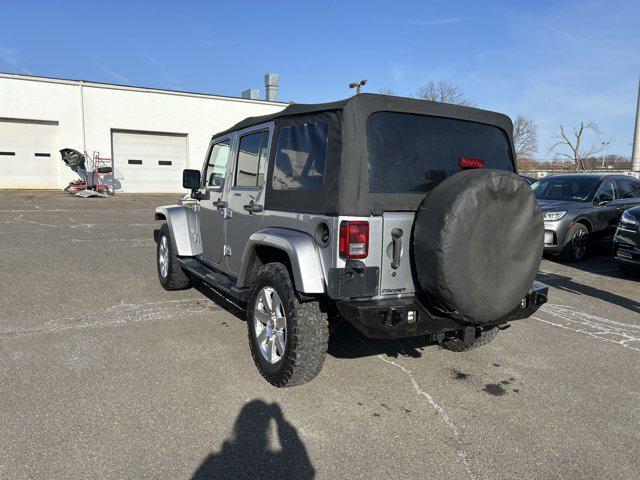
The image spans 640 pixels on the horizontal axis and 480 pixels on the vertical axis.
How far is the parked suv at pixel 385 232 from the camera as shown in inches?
116

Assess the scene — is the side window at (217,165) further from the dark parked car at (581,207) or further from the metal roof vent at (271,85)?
the metal roof vent at (271,85)

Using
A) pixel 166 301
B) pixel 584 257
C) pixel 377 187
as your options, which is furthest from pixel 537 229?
pixel 584 257

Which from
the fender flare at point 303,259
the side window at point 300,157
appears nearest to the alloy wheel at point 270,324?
the fender flare at point 303,259

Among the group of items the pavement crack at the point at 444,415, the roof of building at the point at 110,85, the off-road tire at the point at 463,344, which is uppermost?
the roof of building at the point at 110,85

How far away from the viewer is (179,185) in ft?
80.8

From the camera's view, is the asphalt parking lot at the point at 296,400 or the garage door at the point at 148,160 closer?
the asphalt parking lot at the point at 296,400

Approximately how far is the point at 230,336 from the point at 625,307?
4964 mm

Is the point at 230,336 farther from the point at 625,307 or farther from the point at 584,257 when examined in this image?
the point at 584,257

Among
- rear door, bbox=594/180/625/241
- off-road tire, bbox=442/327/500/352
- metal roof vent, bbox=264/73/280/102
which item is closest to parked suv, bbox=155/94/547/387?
off-road tire, bbox=442/327/500/352

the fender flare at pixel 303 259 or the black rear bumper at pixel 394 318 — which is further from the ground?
the fender flare at pixel 303 259

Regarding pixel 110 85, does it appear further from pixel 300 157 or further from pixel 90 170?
pixel 300 157

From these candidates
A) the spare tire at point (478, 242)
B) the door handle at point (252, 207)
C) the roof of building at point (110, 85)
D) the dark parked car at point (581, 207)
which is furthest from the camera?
the roof of building at point (110, 85)

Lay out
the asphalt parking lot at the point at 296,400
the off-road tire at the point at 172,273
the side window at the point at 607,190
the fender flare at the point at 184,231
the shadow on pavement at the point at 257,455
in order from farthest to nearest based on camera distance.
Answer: the side window at the point at 607,190 → the off-road tire at the point at 172,273 → the fender flare at the point at 184,231 → the asphalt parking lot at the point at 296,400 → the shadow on pavement at the point at 257,455

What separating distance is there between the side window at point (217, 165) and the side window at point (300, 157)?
1.25 metres
